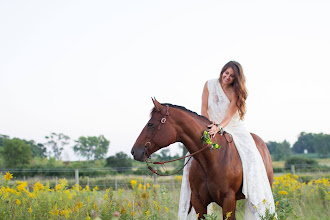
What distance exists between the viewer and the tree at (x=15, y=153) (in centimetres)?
4084

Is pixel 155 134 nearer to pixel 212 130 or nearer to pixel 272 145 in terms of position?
pixel 212 130

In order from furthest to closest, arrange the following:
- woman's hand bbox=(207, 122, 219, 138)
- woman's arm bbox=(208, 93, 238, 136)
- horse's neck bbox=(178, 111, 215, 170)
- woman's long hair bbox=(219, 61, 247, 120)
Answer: woman's long hair bbox=(219, 61, 247, 120), woman's arm bbox=(208, 93, 238, 136), woman's hand bbox=(207, 122, 219, 138), horse's neck bbox=(178, 111, 215, 170)

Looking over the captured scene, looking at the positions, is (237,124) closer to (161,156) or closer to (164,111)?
(164,111)

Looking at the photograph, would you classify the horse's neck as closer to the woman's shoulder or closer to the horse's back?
the woman's shoulder

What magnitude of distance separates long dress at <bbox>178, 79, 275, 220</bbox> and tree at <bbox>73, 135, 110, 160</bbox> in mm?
58241

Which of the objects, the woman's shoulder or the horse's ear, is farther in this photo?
the woman's shoulder

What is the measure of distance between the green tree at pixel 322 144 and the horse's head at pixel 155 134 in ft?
221

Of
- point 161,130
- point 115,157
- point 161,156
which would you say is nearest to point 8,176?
point 161,130

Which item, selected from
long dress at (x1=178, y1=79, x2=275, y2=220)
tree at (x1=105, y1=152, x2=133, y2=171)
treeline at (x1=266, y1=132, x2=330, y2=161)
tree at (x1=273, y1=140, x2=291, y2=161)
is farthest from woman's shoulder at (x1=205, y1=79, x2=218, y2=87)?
tree at (x1=273, y1=140, x2=291, y2=161)

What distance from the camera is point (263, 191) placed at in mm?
4262

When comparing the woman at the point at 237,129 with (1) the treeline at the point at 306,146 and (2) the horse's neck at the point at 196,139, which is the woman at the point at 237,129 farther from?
(1) the treeline at the point at 306,146

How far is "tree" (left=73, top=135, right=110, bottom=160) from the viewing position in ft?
207

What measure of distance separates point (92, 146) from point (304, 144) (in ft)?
148

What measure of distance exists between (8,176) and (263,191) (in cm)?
374
